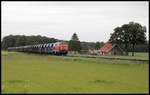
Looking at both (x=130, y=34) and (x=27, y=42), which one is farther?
(x=27, y=42)

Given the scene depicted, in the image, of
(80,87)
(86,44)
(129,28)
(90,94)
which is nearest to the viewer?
(90,94)

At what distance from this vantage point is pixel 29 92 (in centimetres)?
820

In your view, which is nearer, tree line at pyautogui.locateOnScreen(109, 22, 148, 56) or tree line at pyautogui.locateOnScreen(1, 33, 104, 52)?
tree line at pyautogui.locateOnScreen(109, 22, 148, 56)

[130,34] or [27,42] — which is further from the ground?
[130,34]

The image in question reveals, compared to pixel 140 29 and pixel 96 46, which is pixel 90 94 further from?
pixel 96 46

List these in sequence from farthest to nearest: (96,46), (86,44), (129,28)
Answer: (86,44), (96,46), (129,28)

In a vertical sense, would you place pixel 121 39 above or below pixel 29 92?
above

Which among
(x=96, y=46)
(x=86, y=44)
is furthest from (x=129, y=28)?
(x=86, y=44)

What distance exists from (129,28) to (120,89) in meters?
48.8

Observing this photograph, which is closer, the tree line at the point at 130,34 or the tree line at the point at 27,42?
the tree line at the point at 130,34

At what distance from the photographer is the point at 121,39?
189 ft

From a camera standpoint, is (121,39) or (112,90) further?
(121,39)

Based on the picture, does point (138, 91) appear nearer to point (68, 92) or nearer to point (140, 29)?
point (68, 92)

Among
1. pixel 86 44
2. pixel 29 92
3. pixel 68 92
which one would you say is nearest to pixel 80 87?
pixel 68 92
